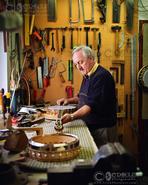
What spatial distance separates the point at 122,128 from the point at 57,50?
1.19m

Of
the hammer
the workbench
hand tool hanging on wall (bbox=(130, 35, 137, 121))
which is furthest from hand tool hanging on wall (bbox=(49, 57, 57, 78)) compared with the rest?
the workbench

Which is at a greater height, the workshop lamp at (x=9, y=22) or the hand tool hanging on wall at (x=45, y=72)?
the workshop lamp at (x=9, y=22)

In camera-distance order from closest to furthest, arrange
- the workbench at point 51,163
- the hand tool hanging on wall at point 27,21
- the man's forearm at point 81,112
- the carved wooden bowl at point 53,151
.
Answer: the workbench at point 51,163 < the carved wooden bowl at point 53,151 < the man's forearm at point 81,112 < the hand tool hanging on wall at point 27,21

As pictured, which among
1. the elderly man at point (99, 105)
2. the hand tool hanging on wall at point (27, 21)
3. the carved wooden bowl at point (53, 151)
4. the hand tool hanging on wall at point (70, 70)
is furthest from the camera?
the hand tool hanging on wall at point (70, 70)

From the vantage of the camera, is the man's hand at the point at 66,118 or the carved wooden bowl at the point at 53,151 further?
the man's hand at the point at 66,118

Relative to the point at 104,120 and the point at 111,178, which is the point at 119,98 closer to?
the point at 104,120

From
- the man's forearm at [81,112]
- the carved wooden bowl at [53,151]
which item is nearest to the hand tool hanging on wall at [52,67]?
the man's forearm at [81,112]

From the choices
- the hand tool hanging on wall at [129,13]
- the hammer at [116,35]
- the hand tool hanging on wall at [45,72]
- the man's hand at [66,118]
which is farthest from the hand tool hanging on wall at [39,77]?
Answer: the man's hand at [66,118]

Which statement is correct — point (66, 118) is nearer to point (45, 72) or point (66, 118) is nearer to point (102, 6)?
point (45, 72)

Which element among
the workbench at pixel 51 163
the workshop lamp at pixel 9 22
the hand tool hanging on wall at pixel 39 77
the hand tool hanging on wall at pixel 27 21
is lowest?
the workbench at pixel 51 163

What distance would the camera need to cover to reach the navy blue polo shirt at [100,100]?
2.76m

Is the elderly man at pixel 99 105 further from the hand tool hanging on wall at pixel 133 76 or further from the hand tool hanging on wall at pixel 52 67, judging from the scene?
the hand tool hanging on wall at pixel 133 76

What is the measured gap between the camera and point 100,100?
276 centimetres

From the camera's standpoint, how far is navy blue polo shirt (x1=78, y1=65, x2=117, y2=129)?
2.76 m
